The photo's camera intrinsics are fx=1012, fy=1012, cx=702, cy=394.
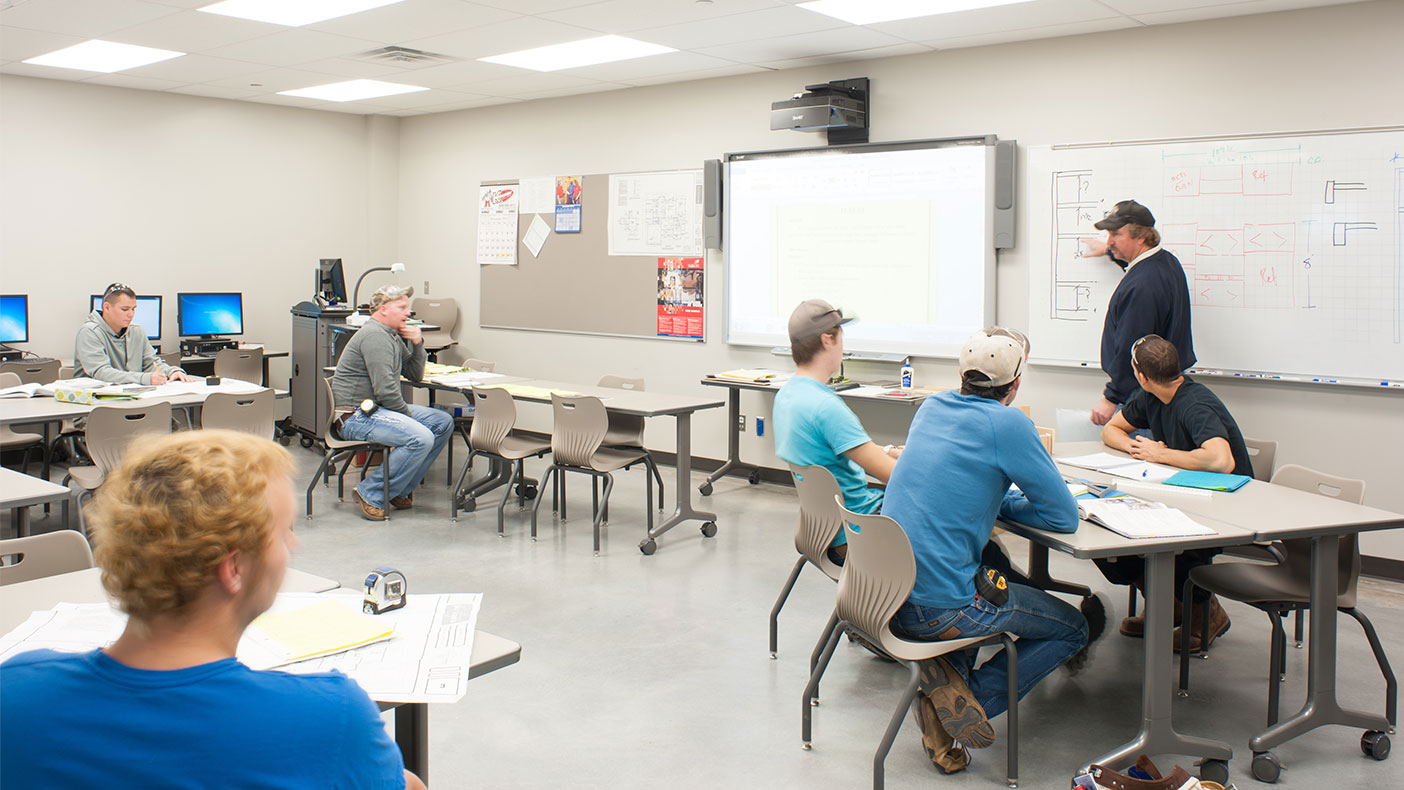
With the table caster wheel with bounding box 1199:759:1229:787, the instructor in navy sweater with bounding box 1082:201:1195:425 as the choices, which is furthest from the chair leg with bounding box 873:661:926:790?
the instructor in navy sweater with bounding box 1082:201:1195:425

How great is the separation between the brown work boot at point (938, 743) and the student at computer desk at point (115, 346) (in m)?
4.70

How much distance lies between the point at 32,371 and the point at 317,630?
582cm

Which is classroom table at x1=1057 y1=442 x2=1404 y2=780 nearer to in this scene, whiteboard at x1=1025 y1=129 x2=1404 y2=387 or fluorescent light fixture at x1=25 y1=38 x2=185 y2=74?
whiteboard at x1=1025 y1=129 x2=1404 y2=387

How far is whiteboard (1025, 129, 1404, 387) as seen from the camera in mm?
4762

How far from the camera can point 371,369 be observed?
5840 mm

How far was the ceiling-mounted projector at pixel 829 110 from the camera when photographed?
6059 millimetres

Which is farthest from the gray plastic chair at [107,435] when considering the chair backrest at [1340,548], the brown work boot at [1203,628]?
the chair backrest at [1340,548]

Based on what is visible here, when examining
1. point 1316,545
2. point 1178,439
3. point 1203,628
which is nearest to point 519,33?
point 1178,439

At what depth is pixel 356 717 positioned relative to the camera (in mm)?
1212

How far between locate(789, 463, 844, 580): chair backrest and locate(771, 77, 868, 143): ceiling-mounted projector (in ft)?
10.6

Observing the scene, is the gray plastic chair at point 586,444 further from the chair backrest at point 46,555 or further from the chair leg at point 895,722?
the chair backrest at point 46,555

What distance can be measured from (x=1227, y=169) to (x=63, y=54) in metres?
6.93

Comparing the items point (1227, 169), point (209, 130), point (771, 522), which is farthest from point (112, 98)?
point (1227, 169)

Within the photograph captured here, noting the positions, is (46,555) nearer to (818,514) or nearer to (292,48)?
(818,514)
